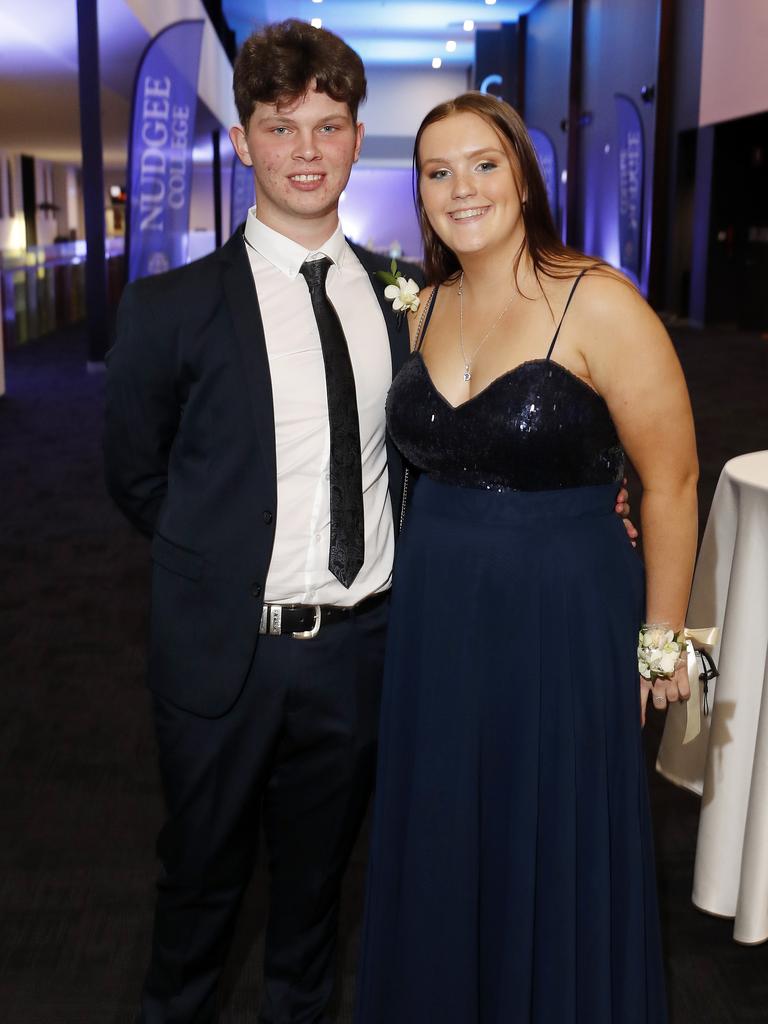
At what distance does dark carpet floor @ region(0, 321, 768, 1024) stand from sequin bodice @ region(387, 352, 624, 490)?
1105 mm

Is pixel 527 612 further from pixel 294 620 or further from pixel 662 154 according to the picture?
pixel 662 154

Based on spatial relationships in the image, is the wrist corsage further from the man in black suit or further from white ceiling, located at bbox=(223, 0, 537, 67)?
white ceiling, located at bbox=(223, 0, 537, 67)

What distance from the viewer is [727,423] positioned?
25.7ft

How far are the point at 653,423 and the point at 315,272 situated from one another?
537mm

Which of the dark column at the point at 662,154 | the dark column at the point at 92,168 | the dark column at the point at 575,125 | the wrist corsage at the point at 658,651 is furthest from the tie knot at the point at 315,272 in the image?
the dark column at the point at 575,125

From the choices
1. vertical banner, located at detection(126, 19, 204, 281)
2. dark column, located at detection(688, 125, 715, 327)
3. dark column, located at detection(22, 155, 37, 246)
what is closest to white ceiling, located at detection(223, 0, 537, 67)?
dark column, located at detection(22, 155, 37, 246)

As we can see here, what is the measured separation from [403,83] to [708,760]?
29410 mm

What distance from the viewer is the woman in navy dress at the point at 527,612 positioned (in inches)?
63.7

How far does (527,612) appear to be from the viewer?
162 cm

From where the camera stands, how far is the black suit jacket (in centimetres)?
164

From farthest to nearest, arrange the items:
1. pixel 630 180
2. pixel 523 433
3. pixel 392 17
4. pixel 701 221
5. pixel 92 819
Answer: pixel 392 17
pixel 630 180
pixel 701 221
pixel 92 819
pixel 523 433

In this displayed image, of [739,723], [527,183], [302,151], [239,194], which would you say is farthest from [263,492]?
[239,194]

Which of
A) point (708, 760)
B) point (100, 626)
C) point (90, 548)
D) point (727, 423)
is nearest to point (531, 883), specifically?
point (708, 760)

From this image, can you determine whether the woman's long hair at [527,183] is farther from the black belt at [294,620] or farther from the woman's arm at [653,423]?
the black belt at [294,620]
